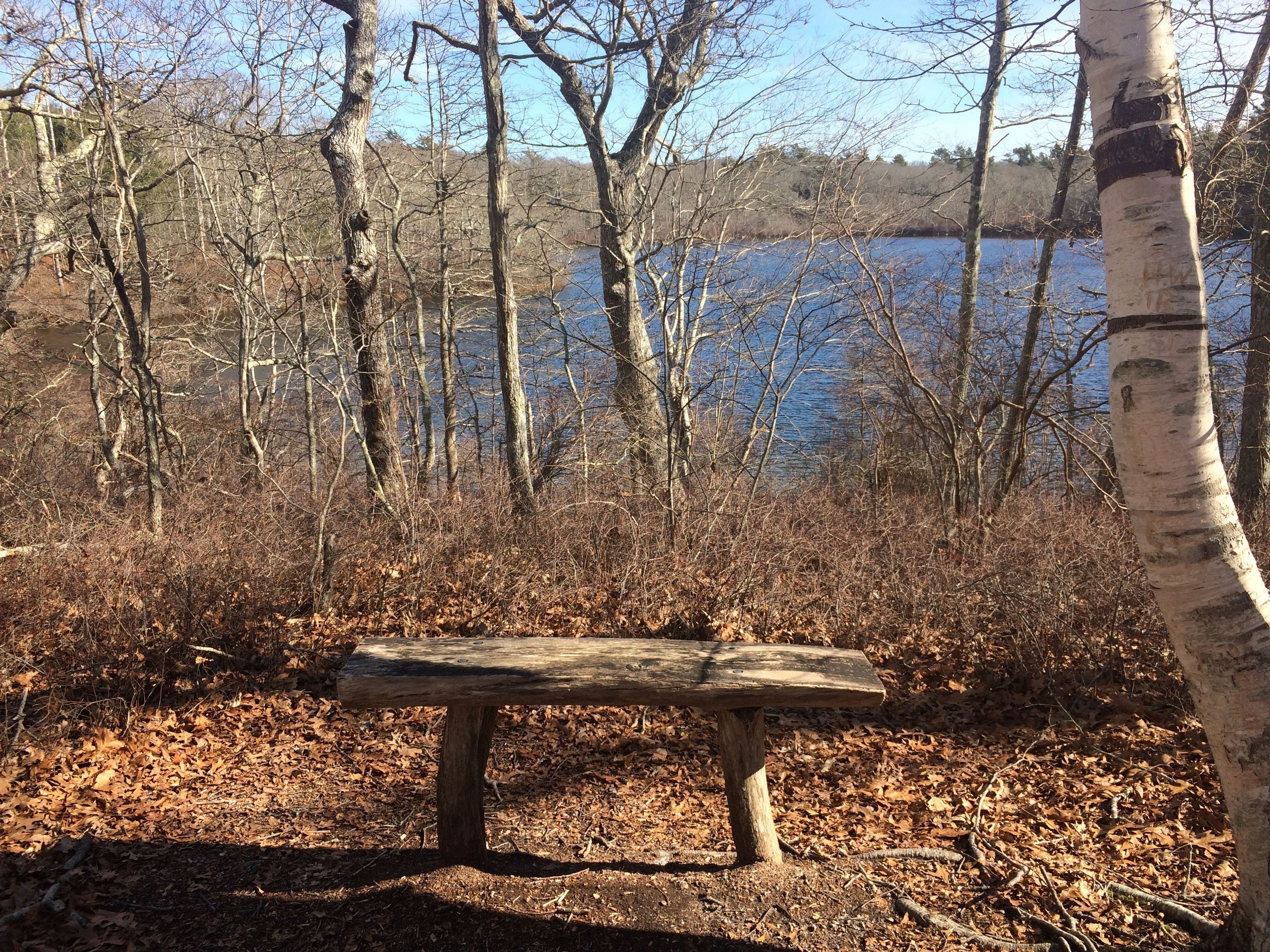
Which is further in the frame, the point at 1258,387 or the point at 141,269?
the point at 1258,387

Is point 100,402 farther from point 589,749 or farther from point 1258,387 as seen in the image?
point 1258,387

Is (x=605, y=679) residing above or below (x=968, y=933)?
above

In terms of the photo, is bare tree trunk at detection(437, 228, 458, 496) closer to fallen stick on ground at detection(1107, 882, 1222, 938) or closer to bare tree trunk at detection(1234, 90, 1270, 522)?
bare tree trunk at detection(1234, 90, 1270, 522)

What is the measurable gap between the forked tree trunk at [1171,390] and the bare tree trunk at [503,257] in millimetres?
5894

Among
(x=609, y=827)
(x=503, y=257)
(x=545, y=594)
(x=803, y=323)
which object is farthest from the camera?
(x=803, y=323)

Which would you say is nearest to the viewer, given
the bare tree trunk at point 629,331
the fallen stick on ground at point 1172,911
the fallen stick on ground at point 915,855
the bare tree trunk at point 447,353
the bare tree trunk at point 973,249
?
the fallen stick on ground at point 1172,911

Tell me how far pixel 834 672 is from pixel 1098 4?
2218mm

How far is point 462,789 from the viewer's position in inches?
127

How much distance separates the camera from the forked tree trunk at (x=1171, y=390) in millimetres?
2150

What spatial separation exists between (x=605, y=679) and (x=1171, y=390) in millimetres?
1990

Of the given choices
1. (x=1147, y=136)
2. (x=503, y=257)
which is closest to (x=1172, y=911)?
(x=1147, y=136)

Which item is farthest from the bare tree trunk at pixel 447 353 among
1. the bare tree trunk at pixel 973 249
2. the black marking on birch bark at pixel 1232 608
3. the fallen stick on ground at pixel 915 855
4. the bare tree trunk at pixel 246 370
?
the black marking on birch bark at pixel 1232 608

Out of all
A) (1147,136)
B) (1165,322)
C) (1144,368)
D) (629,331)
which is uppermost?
(629,331)

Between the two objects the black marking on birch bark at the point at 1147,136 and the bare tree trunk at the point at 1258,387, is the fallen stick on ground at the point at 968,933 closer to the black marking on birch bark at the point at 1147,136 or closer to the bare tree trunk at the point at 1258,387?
the black marking on birch bark at the point at 1147,136
